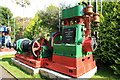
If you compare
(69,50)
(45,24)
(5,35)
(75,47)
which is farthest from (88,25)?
(45,24)

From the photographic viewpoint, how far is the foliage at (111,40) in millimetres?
5121

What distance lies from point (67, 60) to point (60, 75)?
68 cm

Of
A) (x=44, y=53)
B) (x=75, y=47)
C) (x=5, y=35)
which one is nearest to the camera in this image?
(x=75, y=47)

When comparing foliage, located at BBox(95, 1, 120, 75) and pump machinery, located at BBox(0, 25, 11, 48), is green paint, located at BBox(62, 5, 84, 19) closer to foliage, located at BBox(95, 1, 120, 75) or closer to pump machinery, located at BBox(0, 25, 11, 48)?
foliage, located at BBox(95, 1, 120, 75)

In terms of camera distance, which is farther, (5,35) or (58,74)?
(5,35)

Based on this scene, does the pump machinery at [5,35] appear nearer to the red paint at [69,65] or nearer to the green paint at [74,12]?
the red paint at [69,65]

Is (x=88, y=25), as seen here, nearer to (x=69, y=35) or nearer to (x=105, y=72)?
(x=69, y=35)

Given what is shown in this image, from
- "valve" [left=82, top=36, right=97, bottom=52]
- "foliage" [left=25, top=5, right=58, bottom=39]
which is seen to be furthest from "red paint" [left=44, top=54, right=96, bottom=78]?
"foliage" [left=25, top=5, right=58, bottom=39]

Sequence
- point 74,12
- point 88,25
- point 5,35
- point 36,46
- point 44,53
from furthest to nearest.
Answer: point 5,35, point 36,46, point 44,53, point 88,25, point 74,12

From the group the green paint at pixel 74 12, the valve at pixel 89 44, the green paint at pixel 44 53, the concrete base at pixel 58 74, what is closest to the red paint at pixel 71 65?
the concrete base at pixel 58 74

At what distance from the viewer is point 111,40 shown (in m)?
5.32

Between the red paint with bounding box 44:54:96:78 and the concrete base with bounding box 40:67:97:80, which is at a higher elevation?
the red paint with bounding box 44:54:96:78

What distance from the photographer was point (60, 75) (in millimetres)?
4668

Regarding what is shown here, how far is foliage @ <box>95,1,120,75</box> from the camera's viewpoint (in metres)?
5.12
